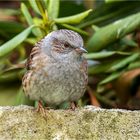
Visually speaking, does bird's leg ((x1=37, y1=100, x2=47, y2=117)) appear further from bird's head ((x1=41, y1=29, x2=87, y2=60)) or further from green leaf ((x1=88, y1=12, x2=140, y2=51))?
green leaf ((x1=88, y1=12, x2=140, y2=51))

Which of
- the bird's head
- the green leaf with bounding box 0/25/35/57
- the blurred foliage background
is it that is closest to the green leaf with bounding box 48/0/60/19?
the blurred foliage background

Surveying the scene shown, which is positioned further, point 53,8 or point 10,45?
point 53,8

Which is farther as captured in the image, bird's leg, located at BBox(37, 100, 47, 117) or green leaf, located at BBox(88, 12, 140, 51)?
green leaf, located at BBox(88, 12, 140, 51)

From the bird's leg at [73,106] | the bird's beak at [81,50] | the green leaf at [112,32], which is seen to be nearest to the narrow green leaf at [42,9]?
the green leaf at [112,32]

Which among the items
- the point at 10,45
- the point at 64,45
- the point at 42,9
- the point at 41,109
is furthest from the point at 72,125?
the point at 42,9

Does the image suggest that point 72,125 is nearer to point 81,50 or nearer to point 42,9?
point 81,50

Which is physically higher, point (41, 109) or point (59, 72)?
point (59, 72)
